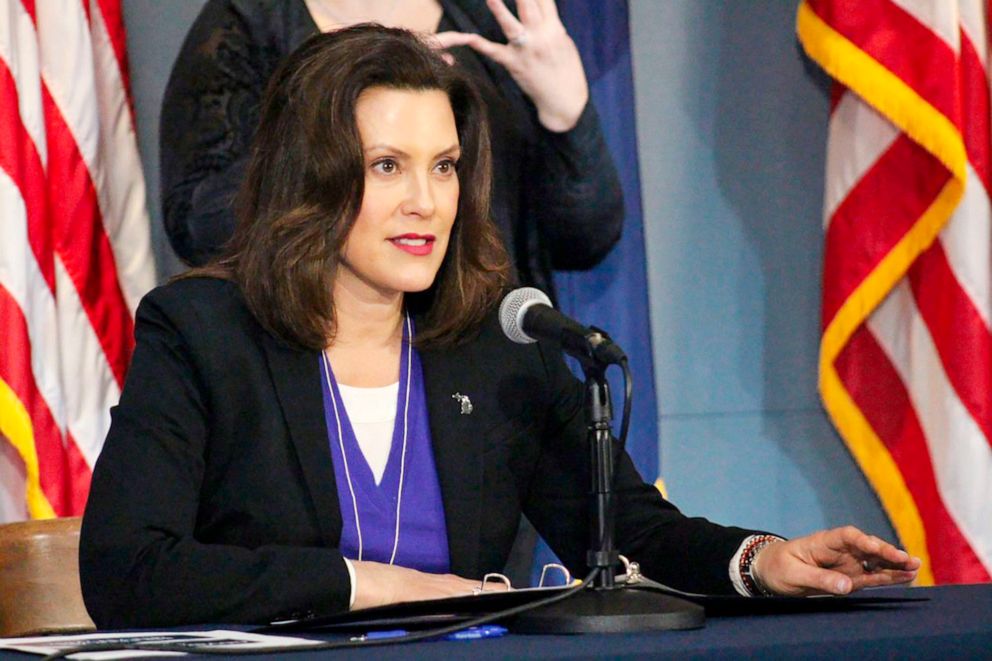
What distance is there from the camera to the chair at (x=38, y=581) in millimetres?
2135

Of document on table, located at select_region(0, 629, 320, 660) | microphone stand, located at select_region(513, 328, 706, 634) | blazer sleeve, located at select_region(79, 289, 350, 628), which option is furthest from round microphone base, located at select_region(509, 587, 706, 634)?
blazer sleeve, located at select_region(79, 289, 350, 628)

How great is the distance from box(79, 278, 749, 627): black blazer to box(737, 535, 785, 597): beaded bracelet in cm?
3

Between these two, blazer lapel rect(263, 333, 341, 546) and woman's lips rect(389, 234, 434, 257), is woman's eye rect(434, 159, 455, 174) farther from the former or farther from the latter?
blazer lapel rect(263, 333, 341, 546)

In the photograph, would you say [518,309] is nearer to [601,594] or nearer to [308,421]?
[601,594]

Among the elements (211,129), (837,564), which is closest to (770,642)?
(837,564)

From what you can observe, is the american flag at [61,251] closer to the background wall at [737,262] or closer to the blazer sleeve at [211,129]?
the blazer sleeve at [211,129]

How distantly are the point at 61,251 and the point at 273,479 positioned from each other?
1.01 metres

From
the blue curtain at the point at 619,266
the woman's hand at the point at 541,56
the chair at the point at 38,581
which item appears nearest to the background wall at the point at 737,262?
the blue curtain at the point at 619,266

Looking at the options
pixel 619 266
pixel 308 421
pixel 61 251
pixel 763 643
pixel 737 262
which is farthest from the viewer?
pixel 737 262

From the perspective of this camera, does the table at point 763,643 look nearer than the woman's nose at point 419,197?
Yes

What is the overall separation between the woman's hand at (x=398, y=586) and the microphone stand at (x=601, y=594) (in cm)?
34

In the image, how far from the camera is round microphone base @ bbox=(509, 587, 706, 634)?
122 centimetres

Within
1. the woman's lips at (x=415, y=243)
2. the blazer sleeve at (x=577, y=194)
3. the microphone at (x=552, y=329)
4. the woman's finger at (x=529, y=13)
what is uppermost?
the woman's finger at (x=529, y=13)

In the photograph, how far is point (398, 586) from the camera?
169 cm
